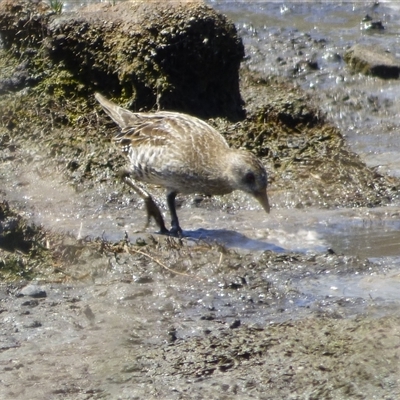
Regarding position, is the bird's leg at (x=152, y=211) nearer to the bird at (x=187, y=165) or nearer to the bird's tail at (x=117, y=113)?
the bird at (x=187, y=165)

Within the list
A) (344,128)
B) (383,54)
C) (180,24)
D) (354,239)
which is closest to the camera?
(354,239)

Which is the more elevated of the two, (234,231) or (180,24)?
(180,24)

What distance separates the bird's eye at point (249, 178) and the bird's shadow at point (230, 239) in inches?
19.5

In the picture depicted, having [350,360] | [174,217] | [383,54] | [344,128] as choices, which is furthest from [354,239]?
[383,54]

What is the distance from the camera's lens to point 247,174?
8.70 m

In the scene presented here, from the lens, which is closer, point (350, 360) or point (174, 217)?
point (350, 360)

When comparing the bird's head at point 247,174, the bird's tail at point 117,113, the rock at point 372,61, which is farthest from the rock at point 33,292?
the rock at point 372,61

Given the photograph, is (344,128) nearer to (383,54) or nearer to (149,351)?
(383,54)

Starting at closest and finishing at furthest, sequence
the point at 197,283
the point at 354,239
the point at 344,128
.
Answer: the point at 197,283, the point at 354,239, the point at 344,128

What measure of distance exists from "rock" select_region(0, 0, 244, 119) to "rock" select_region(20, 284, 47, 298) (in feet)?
14.5

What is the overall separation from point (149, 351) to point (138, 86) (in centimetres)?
557

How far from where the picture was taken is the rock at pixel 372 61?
14.6 m

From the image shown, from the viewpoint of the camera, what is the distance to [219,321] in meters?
6.79

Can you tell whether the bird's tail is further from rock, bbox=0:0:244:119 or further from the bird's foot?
the bird's foot
